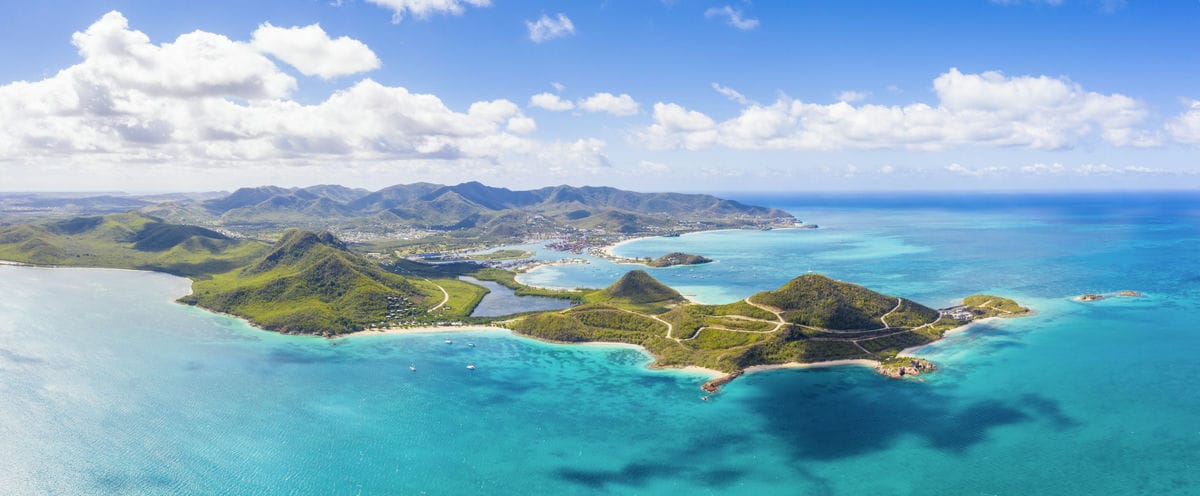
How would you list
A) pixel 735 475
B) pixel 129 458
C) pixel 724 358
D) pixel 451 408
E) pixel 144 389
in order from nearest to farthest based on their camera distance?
1. pixel 735 475
2. pixel 129 458
3. pixel 451 408
4. pixel 144 389
5. pixel 724 358

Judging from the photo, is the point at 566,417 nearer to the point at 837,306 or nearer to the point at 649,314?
Result: the point at 649,314

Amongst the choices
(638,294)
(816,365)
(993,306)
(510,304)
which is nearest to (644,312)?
(638,294)

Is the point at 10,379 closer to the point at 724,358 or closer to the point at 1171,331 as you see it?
the point at 724,358

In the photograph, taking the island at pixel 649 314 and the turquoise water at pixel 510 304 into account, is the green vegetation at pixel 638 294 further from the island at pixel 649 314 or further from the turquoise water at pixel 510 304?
the turquoise water at pixel 510 304

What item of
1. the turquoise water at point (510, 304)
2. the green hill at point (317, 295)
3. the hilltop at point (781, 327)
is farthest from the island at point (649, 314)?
the turquoise water at point (510, 304)

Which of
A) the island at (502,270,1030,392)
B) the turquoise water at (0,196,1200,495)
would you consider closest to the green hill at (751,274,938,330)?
the island at (502,270,1030,392)

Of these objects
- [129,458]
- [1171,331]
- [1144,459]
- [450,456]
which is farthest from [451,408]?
[1171,331]
